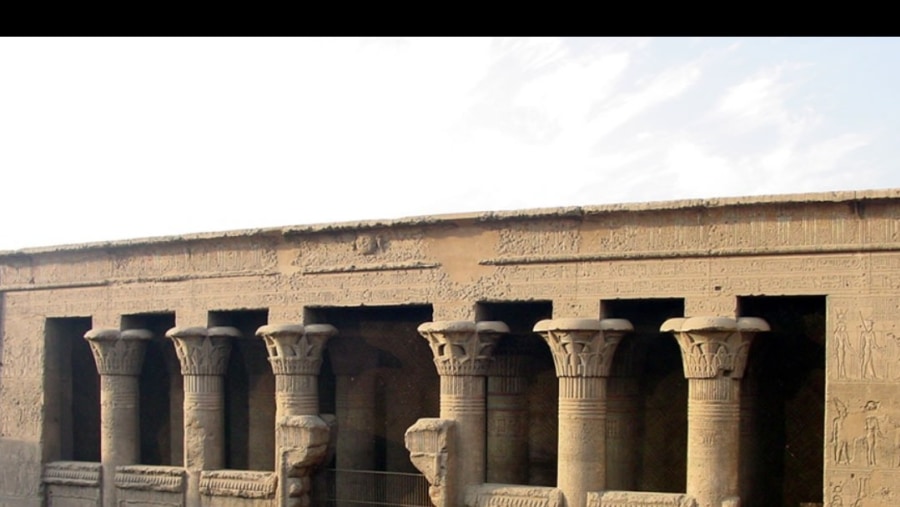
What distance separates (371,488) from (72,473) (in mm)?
4417

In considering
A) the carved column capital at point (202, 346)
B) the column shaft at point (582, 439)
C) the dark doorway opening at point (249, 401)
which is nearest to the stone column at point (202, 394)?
the carved column capital at point (202, 346)

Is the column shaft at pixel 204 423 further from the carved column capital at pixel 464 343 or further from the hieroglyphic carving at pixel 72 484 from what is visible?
the carved column capital at pixel 464 343

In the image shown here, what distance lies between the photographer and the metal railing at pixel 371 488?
13305mm

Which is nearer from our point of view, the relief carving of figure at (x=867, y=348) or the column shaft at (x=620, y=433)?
the relief carving of figure at (x=867, y=348)

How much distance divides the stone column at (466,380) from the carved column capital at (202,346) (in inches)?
129

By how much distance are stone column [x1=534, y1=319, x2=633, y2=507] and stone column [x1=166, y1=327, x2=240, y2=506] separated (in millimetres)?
4874

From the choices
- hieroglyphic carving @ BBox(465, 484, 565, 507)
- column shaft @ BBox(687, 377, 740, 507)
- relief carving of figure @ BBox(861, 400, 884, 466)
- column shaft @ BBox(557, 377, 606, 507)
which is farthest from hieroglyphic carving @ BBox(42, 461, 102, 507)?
relief carving of figure @ BBox(861, 400, 884, 466)

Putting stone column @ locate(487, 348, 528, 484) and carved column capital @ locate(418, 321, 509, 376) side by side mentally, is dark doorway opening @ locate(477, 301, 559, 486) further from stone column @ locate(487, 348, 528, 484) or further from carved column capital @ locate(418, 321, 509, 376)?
carved column capital @ locate(418, 321, 509, 376)

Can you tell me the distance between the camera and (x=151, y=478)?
14.0 metres

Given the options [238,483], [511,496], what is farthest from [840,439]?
[238,483]

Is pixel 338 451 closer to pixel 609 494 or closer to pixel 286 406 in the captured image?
pixel 286 406

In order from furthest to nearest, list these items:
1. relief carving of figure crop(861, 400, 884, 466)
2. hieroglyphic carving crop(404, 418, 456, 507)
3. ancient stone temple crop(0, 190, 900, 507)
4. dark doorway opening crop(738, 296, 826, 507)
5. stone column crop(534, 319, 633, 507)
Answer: hieroglyphic carving crop(404, 418, 456, 507), dark doorway opening crop(738, 296, 826, 507), stone column crop(534, 319, 633, 507), ancient stone temple crop(0, 190, 900, 507), relief carving of figure crop(861, 400, 884, 466)

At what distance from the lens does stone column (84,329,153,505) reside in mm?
14424

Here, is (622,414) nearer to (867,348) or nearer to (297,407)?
(867,348)
